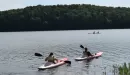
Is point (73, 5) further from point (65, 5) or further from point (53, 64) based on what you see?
point (53, 64)

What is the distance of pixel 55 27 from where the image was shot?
161125 mm

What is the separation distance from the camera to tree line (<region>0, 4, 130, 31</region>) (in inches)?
6132

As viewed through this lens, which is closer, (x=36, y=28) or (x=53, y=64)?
(x=53, y=64)

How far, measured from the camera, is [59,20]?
15712cm

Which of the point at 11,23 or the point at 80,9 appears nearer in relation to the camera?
the point at 11,23

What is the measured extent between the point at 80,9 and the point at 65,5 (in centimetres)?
1132

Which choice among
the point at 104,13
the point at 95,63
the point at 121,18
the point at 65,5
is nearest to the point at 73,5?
the point at 65,5

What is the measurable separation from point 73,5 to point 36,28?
32.9m

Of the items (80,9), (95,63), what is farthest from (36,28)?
(95,63)

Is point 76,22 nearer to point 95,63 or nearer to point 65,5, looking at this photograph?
point 65,5

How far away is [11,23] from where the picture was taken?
511ft

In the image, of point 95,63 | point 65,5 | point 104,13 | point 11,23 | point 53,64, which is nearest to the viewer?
point 53,64

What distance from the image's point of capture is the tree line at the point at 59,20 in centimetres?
15575

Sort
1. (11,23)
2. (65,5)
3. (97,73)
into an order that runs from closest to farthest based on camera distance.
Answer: (97,73), (11,23), (65,5)
